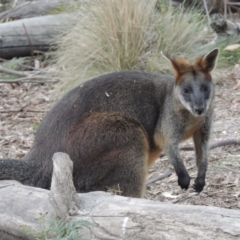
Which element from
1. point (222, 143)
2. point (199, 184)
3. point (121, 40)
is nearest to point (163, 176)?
point (222, 143)

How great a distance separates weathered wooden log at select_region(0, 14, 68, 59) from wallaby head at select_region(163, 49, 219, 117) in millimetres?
4733

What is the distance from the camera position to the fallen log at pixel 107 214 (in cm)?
348

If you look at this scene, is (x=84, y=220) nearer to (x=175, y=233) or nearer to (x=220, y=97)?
(x=175, y=233)

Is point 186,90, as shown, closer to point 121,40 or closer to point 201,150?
point 201,150

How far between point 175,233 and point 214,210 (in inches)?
9.0

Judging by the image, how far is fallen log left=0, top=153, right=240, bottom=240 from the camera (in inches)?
137

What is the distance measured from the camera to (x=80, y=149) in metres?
4.86

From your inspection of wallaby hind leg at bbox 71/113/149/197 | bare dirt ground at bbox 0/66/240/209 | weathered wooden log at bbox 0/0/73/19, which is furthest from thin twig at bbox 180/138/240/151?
weathered wooden log at bbox 0/0/73/19

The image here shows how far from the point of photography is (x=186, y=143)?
6789mm

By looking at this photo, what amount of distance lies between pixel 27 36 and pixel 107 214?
630cm

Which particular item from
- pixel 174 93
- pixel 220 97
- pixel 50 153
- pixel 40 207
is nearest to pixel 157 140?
pixel 174 93

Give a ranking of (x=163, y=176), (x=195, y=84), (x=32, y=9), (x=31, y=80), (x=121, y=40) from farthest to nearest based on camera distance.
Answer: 1. (x=32, y=9)
2. (x=31, y=80)
3. (x=121, y=40)
4. (x=163, y=176)
5. (x=195, y=84)

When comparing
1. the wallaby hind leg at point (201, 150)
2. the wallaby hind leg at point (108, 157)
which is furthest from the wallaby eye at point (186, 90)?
the wallaby hind leg at point (108, 157)

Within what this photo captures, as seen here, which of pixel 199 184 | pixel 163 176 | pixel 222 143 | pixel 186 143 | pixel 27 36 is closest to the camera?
pixel 199 184
